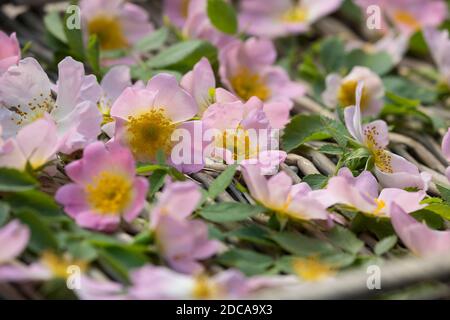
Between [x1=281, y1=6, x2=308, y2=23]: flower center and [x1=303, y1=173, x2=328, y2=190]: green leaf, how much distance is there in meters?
0.35

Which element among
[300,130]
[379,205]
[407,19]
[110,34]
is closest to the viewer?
[379,205]

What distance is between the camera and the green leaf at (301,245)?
550 mm

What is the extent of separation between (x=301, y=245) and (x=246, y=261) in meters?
0.04

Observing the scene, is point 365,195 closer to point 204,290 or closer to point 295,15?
point 204,290

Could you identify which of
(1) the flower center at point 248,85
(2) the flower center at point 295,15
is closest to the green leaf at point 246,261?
(1) the flower center at point 248,85

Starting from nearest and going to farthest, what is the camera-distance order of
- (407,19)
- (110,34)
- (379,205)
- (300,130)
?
(379,205)
(300,130)
(110,34)
(407,19)

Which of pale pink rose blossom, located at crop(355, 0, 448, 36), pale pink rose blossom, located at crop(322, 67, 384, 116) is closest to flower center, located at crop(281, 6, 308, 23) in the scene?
pale pink rose blossom, located at crop(355, 0, 448, 36)

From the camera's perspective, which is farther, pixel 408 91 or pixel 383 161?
pixel 408 91

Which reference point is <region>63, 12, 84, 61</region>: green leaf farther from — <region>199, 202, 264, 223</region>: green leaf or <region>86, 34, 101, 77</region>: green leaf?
<region>199, 202, 264, 223</region>: green leaf

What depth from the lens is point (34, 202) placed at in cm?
54

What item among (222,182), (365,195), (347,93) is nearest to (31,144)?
(222,182)

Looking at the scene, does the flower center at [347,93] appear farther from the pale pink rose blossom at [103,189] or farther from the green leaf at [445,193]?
the pale pink rose blossom at [103,189]

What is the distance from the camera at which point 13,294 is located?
504 millimetres
